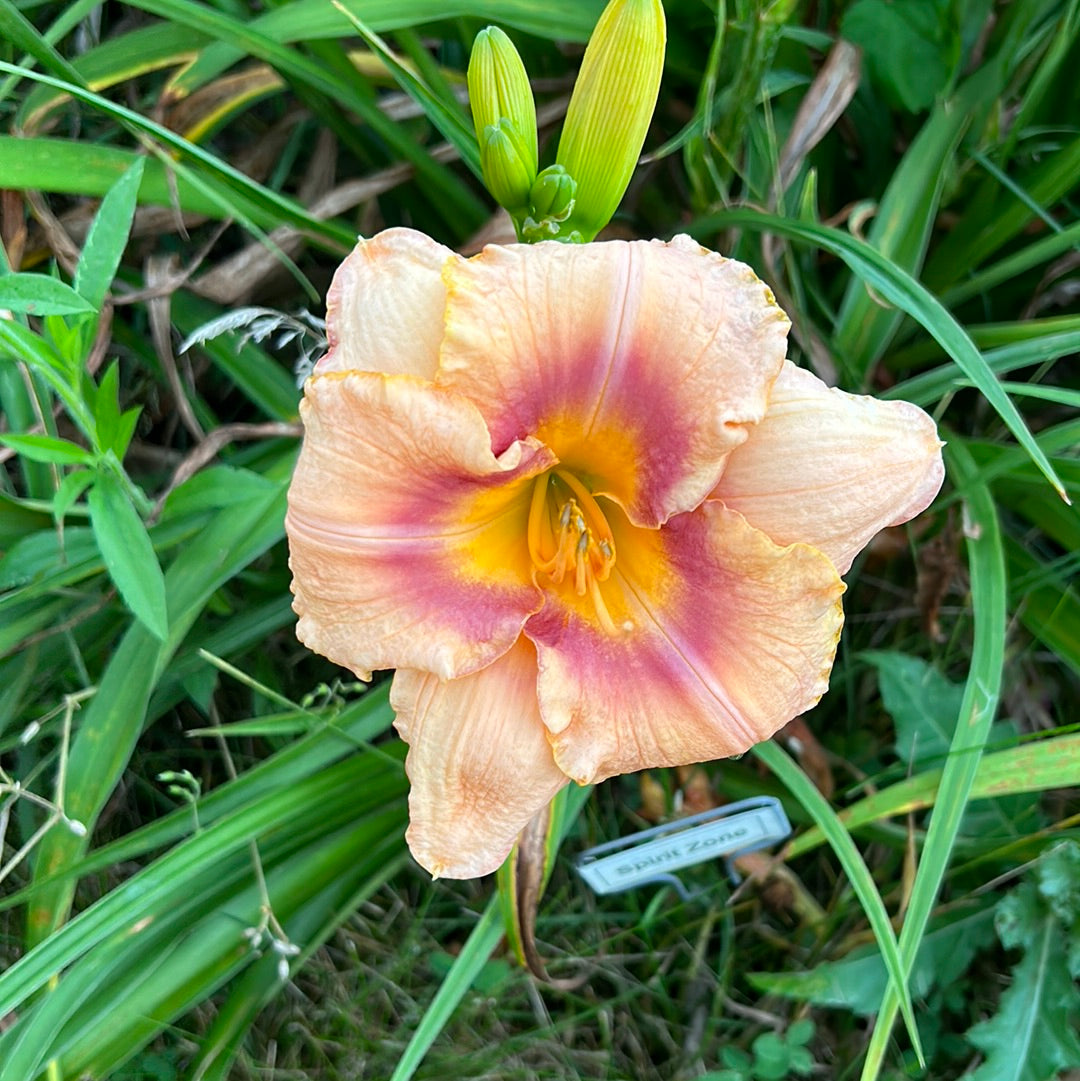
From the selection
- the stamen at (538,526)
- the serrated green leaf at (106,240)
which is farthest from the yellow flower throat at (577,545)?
the serrated green leaf at (106,240)

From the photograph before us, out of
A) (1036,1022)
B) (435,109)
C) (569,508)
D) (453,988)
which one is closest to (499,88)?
(435,109)

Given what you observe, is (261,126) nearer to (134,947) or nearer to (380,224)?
(380,224)

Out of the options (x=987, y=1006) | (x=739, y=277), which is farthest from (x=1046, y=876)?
(x=739, y=277)

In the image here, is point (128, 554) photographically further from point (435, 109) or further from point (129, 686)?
point (435, 109)

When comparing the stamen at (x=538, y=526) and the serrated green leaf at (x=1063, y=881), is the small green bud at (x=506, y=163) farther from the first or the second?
the serrated green leaf at (x=1063, y=881)

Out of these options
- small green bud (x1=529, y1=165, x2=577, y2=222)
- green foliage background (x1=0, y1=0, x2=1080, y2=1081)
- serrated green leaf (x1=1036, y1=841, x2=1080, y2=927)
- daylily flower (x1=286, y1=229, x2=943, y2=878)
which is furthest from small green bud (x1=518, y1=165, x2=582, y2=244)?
serrated green leaf (x1=1036, y1=841, x2=1080, y2=927)

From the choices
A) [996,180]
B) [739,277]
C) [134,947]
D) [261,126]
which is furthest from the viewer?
[261,126]

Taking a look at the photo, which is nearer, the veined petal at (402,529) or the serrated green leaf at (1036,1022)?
the veined petal at (402,529)
